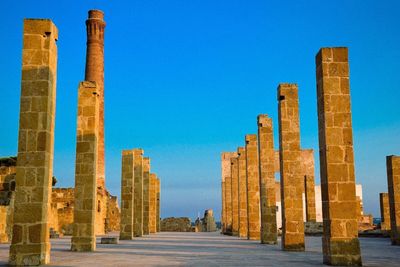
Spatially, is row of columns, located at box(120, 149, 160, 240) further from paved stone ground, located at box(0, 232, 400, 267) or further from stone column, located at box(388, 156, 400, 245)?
stone column, located at box(388, 156, 400, 245)

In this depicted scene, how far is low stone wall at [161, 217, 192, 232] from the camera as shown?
45.7 m

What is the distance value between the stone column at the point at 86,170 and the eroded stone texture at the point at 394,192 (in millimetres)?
12165

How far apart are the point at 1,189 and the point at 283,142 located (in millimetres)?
15410

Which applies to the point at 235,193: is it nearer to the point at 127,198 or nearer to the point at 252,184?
the point at 252,184

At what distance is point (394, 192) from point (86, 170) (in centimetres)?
1269

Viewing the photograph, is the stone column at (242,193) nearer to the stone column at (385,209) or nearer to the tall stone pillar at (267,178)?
the tall stone pillar at (267,178)

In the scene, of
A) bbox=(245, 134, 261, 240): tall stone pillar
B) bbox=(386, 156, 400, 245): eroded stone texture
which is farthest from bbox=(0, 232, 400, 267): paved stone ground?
bbox=(245, 134, 261, 240): tall stone pillar

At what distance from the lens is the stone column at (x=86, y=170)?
14.0 meters

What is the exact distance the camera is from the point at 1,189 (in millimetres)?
23500

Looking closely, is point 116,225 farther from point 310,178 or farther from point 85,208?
point 85,208

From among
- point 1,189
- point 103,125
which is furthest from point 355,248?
point 103,125

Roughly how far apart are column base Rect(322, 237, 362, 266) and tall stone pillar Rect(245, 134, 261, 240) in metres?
12.0

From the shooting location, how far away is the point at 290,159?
49.9ft

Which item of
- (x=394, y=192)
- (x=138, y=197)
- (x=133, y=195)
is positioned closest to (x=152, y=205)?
(x=138, y=197)
